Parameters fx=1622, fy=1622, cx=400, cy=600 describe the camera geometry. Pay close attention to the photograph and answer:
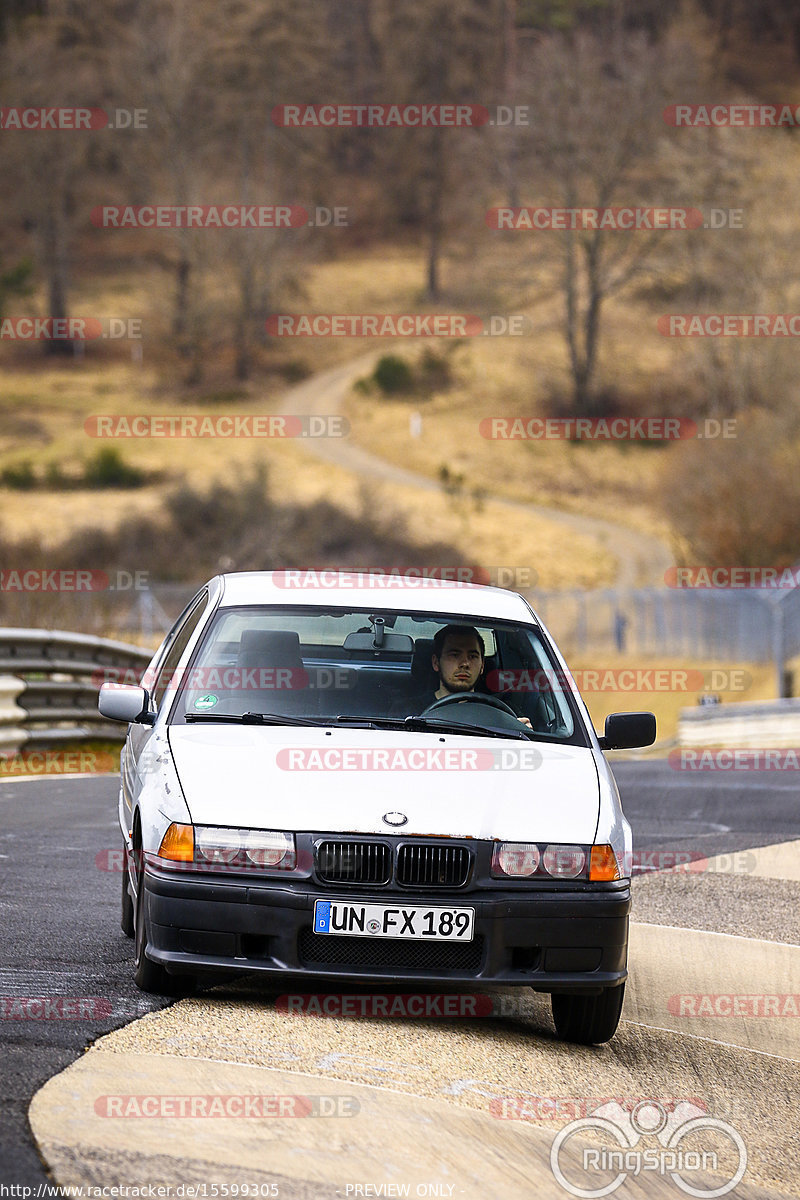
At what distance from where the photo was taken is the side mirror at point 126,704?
6508 mm

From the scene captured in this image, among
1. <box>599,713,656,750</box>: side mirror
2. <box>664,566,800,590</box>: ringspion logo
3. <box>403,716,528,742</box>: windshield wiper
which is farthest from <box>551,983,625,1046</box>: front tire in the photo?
<box>664,566,800,590</box>: ringspion logo

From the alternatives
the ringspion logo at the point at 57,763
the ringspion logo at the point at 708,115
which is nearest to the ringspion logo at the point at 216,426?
the ringspion logo at the point at 708,115

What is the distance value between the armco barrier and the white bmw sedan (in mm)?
16428

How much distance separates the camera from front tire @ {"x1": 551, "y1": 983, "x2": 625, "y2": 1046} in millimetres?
5750

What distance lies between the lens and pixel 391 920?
5.35 m

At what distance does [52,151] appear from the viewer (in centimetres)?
9325

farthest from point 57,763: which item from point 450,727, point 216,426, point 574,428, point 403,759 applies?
point 574,428

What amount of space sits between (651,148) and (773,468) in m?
39.3

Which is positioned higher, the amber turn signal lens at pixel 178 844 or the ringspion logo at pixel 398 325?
the ringspion logo at pixel 398 325

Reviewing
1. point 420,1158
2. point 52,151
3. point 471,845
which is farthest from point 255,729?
point 52,151

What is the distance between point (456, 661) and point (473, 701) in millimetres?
270

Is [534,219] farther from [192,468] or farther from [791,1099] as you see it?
[791,1099]

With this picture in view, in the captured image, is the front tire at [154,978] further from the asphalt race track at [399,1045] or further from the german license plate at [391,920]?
the german license plate at [391,920]

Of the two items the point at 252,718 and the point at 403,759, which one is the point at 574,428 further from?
the point at 403,759
